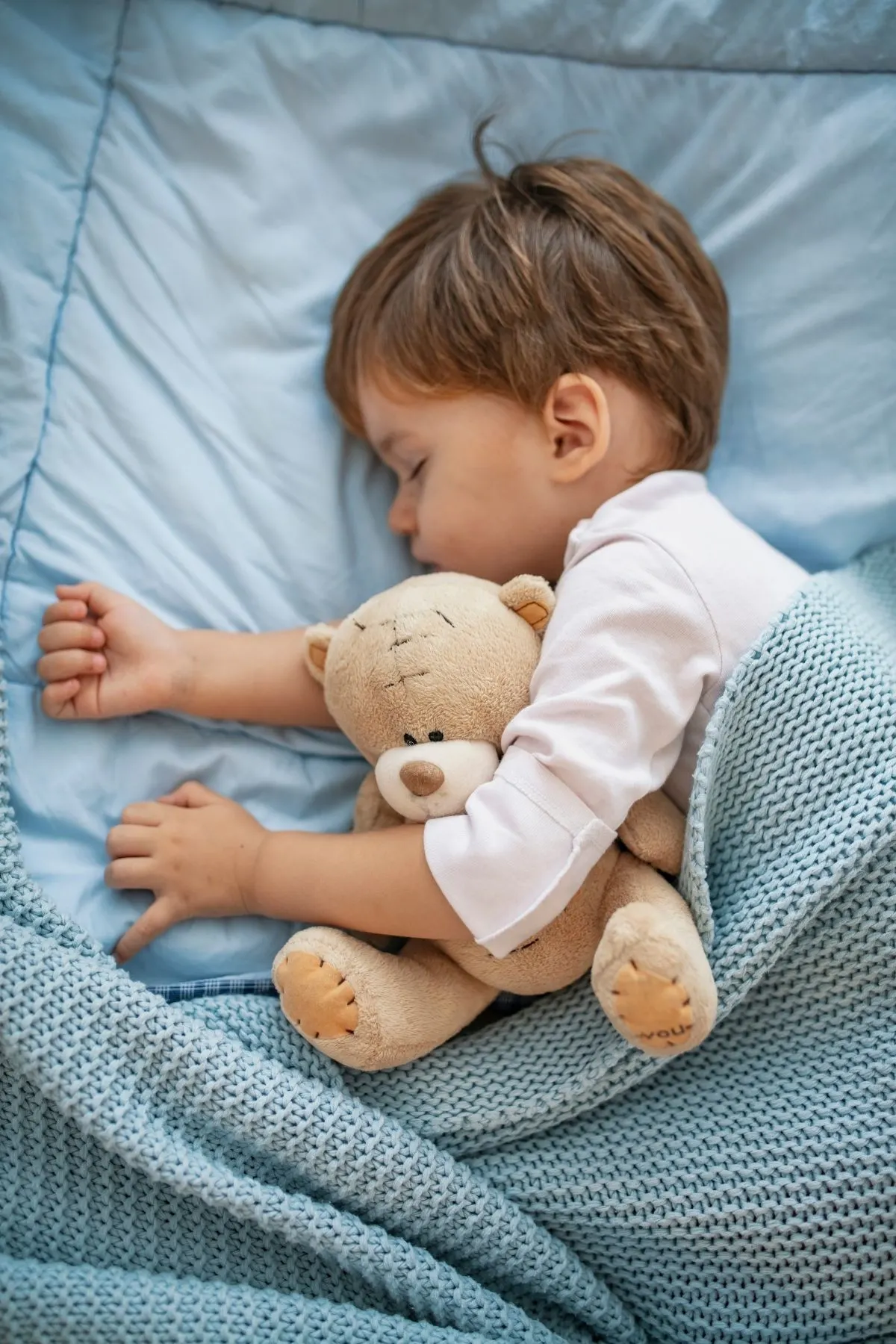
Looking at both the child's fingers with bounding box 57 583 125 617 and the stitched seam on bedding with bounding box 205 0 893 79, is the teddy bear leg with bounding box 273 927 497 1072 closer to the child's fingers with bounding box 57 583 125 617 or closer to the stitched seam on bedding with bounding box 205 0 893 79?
the child's fingers with bounding box 57 583 125 617

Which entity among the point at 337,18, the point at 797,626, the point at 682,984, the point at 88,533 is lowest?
the point at 88,533

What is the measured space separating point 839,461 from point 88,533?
30.4 inches

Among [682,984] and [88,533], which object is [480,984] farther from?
[88,533]

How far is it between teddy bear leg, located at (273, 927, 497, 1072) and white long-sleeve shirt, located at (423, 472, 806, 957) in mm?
95

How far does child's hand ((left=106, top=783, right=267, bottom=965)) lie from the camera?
0.98 meters

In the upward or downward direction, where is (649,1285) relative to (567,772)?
downward

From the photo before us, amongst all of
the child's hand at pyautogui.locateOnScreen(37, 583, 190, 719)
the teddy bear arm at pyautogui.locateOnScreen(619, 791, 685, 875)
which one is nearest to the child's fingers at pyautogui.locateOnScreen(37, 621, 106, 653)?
the child's hand at pyautogui.locateOnScreen(37, 583, 190, 719)

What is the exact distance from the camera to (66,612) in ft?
3.38

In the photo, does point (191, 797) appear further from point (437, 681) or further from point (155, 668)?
point (437, 681)

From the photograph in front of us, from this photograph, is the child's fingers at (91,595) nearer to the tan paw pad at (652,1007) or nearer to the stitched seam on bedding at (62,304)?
the stitched seam on bedding at (62,304)

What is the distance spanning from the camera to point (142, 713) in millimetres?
1076

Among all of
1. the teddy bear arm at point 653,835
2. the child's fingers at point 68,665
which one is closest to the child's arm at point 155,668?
the child's fingers at point 68,665

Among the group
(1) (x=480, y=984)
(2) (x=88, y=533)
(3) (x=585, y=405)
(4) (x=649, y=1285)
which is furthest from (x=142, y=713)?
(4) (x=649, y=1285)

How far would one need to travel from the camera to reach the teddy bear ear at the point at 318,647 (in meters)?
1.00
